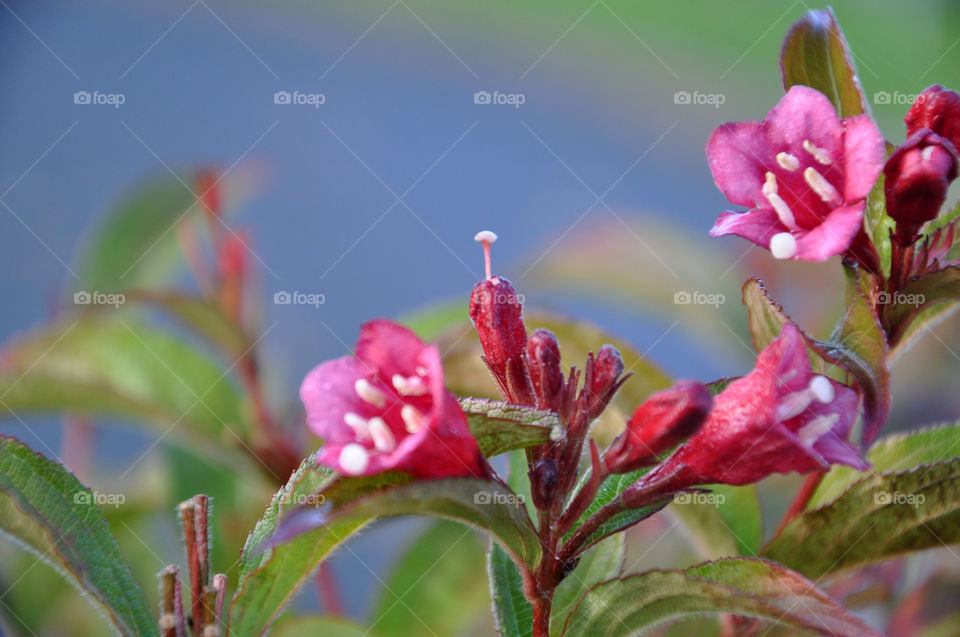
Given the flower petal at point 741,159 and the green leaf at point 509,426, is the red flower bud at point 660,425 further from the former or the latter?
the flower petal at point 741,159

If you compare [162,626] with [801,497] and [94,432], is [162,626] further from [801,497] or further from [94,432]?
[94,432]

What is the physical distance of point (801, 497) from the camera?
2.40 ft

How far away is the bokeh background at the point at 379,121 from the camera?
233cm

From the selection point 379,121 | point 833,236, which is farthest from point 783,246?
point 379,121

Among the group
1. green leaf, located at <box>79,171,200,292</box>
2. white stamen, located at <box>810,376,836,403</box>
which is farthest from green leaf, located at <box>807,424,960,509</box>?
green leaf, located at <box>79,171,200,292</box>

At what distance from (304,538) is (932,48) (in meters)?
2.04

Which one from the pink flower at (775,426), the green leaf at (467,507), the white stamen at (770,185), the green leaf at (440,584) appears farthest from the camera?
the green leaf at (440,584)

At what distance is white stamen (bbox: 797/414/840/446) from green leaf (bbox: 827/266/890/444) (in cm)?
6

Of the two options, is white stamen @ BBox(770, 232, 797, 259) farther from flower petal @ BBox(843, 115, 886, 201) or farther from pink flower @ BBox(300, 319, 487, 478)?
pink flower @ BBox(300, 319, 487, 478)

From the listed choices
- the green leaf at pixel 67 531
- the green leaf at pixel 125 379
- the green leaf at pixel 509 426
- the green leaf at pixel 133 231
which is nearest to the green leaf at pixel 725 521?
the green leaf at pixel 509 426

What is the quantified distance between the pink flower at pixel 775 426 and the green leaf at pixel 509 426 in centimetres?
12

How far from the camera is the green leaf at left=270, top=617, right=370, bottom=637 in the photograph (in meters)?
0.78

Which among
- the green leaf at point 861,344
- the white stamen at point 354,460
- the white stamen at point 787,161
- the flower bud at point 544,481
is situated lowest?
the flower bud at point 544,481

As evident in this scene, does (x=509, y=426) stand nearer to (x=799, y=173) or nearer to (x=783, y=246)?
(x=783, y=246)
